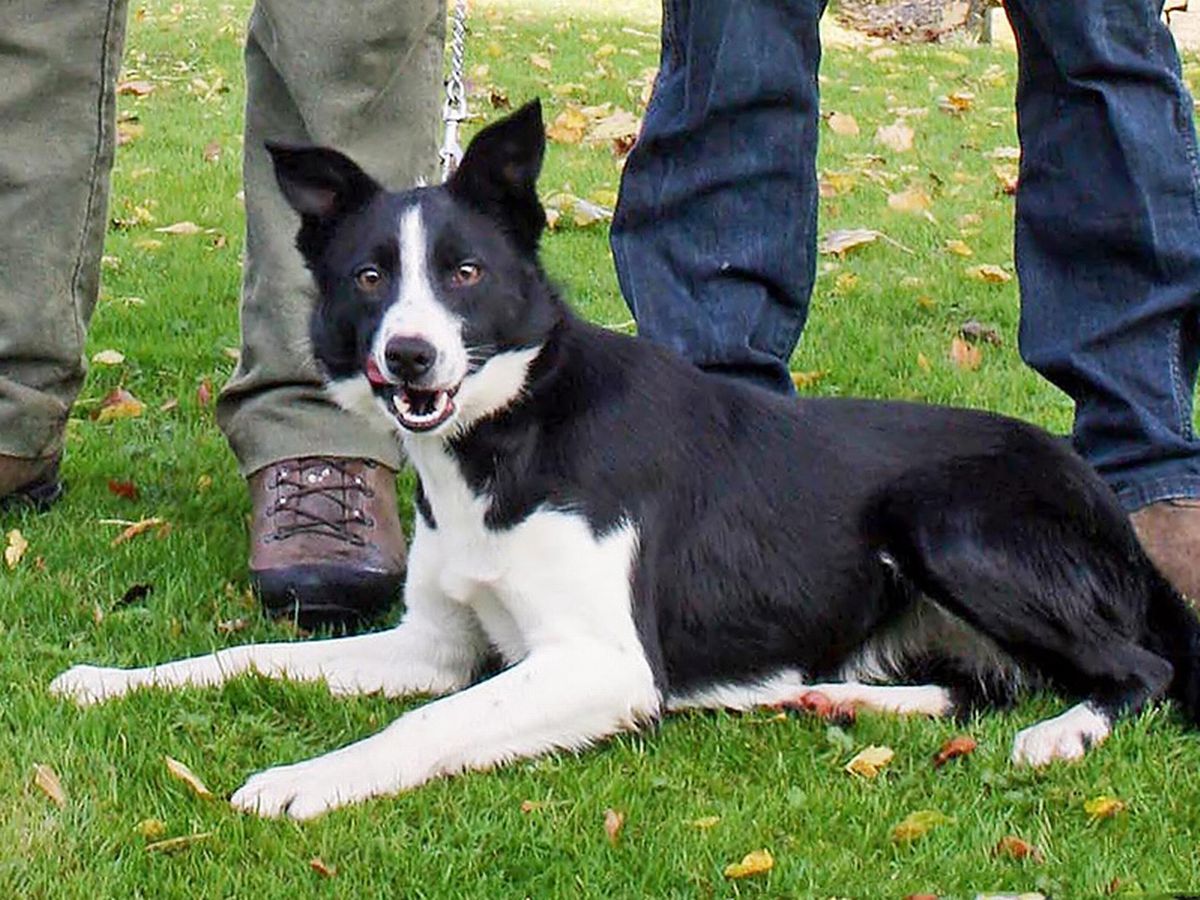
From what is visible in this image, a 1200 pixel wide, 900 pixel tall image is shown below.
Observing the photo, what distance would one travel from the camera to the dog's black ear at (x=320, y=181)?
3082mm

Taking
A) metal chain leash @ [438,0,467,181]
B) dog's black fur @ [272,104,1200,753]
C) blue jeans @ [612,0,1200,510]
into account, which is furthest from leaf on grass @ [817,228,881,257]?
dog's black fur @ [272,104,1200,753]

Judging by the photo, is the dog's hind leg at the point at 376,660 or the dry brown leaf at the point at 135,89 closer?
the dog's hind leg at the point at 376,660

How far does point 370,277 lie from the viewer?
2.99 meters

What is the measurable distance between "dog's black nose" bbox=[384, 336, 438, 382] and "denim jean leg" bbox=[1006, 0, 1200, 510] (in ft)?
4.84

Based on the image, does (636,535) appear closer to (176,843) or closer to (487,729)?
(487,729)

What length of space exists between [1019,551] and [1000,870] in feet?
2.58

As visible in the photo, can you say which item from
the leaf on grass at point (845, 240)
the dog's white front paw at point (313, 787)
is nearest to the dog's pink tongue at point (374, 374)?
the dog's white front paw at point (313, 787)

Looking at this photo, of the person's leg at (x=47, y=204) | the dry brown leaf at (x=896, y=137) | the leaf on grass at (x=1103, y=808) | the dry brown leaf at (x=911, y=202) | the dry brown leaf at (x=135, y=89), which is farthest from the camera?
the dry brown leaf at (x=135, y=89)

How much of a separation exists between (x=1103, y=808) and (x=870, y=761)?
0.36m

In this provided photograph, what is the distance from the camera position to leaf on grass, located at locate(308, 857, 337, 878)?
2512 millimetres

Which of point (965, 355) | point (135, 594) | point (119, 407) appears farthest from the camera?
point (965, 355)

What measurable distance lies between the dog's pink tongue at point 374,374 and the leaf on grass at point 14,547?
1.12m

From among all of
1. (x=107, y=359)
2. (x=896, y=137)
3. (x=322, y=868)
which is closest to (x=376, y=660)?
(x=322, y=868)

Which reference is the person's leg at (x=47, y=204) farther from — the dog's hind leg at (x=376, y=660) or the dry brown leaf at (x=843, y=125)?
the dry brown leaf at (x=843, y=125)
